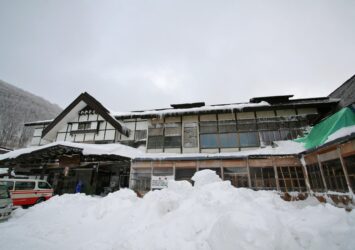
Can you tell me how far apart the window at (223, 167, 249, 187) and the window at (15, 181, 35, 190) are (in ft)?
44.5

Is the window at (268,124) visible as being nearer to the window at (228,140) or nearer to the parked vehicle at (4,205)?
the window at (228,140)

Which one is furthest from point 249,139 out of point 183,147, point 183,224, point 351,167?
point 183,224

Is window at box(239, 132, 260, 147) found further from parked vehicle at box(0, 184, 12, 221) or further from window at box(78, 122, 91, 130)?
window at box(78, 122, 91, 130)

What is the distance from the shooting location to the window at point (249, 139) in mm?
14781

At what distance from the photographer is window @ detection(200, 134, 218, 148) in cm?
1551

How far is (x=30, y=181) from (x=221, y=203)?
45.3ft

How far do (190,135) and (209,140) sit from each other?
1.68m

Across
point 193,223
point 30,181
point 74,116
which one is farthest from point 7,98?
point 193,223

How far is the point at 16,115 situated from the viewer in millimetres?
51594

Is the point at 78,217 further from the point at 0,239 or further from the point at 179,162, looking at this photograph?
the point at 179,162

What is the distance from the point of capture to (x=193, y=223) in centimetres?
530


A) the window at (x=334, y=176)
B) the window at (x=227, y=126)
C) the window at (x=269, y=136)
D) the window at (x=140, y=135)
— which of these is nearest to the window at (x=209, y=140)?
the window at (x=227, y=126)

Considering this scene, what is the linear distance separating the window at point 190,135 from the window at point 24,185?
11.5m

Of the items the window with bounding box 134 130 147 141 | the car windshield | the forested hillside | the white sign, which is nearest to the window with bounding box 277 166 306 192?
the white sign
